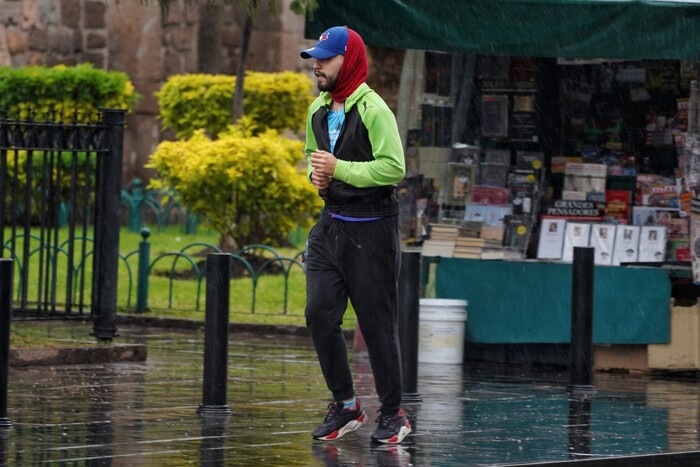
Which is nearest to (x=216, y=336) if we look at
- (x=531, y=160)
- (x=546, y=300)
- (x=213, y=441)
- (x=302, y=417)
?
(x=302, y=417)

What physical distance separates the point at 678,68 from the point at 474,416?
4.55m

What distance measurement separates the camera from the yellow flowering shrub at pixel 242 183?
760 inches

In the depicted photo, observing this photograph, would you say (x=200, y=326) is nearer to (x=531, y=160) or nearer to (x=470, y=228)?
(x=470, y=228)

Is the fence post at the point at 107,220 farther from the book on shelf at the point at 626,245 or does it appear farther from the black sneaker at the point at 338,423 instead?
the black sneaker at the point at 338,423

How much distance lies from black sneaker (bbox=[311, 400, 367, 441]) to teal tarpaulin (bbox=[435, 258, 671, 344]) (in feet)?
15.3

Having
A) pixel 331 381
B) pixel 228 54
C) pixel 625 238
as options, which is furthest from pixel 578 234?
pixel 228 54

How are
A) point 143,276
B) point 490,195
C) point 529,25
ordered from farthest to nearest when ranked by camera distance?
point 143,276, point 490,195, point 529,25

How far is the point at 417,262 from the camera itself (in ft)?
35.1

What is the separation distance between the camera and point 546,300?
13.5 metres

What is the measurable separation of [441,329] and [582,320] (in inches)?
77.8

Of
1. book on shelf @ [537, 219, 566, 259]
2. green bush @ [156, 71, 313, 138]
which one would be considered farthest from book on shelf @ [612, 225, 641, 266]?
green bush @ [156, 71, 313, 138]

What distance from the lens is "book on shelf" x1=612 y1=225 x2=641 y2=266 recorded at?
13.4 meters

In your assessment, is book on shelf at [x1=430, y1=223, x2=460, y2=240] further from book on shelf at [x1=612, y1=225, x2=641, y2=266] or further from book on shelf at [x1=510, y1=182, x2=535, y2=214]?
book on shelf at [x1=612, y1=225, x2=641, y2=266]

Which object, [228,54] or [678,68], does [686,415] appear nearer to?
[678,68]
